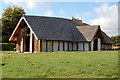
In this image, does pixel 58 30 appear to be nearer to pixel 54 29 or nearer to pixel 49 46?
pixel 54 29

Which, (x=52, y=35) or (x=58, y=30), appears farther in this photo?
(x=58, y=30)

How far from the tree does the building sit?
12.8 meters

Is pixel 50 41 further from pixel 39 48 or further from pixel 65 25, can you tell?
pixel 65 25

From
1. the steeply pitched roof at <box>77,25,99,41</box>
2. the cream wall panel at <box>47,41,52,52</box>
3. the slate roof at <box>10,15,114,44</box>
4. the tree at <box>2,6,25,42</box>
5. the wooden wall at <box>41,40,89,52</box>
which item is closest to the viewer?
the wooden wall at <box>41,40,89,52</box>

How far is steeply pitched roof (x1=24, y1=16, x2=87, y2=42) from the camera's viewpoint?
94.3 feet

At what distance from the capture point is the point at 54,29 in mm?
31438

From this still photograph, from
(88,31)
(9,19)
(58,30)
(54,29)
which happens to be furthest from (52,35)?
(9,19)

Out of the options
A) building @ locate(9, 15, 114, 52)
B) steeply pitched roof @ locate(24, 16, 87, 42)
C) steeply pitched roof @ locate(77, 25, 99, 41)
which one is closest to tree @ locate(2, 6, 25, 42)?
building @ locate(9, 15, 114, 52)

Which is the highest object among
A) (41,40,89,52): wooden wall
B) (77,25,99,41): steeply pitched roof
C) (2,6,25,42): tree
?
(2,6,25,42): tree

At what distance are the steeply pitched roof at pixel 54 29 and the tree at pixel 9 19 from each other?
51.0 feet

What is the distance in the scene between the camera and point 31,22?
29469 mm

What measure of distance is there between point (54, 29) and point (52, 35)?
226 centimetres

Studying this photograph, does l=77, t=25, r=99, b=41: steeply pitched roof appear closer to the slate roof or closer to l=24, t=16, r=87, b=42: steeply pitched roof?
the slate roof

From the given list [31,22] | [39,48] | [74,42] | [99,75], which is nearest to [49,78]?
[99,75]
